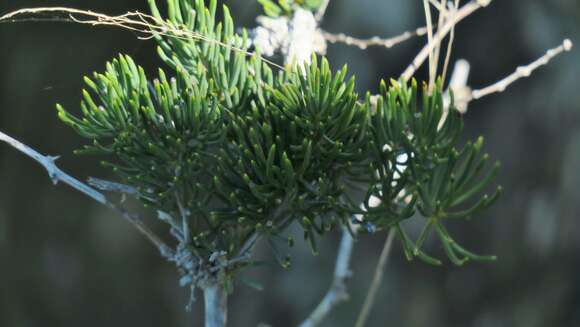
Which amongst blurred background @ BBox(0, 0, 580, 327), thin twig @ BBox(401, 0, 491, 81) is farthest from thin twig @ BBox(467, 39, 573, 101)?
blurred background @ BBox(0, 0, 580, 327)

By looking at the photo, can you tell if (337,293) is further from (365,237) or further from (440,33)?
(365,237)

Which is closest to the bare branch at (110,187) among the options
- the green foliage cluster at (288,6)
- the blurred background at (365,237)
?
the green foliage cluster at (288,6)

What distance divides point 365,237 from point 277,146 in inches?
20.2

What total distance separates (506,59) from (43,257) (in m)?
0.56

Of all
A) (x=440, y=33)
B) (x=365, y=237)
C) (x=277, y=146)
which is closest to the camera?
(x=277, y=146)

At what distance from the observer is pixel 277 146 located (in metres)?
0.34

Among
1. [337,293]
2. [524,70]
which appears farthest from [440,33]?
[337,293]

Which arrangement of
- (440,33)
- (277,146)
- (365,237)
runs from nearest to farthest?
(277,146), (440,33), (365,237)

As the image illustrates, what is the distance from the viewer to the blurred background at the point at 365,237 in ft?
2.68

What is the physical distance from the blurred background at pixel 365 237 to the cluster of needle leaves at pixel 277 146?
18.1 inches

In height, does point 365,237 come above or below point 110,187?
above

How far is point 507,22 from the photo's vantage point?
2.67ft

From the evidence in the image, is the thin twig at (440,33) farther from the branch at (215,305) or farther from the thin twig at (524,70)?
the branch at (215,305)

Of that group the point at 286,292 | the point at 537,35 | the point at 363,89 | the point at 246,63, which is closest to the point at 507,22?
the point at 537,35
